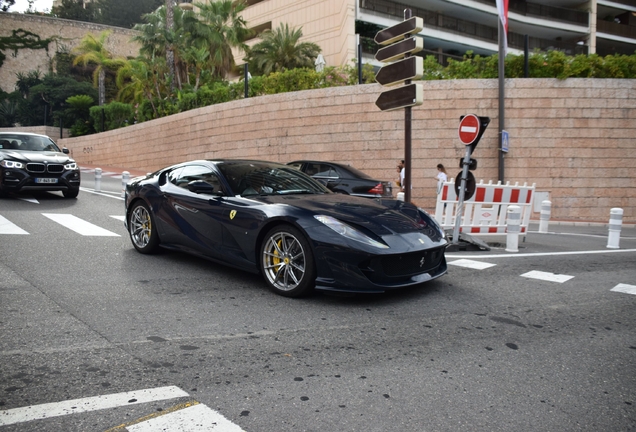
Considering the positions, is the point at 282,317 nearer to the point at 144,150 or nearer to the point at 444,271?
the point at 444,271

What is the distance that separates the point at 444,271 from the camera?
5805 mm

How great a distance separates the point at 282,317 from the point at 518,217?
5.73 m

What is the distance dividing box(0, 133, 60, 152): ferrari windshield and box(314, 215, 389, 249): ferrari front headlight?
1078 cm

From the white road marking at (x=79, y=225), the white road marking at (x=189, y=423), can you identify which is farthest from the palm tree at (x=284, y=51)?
the white road marking at (x=189, y=423)

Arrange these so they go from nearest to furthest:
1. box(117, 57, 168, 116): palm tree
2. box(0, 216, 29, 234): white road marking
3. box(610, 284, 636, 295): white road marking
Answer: box(610, 284, 636, 295): white road marking < box(0, 216, 29, 234): white road marking < box(117, 57, 168, 116): palm tree

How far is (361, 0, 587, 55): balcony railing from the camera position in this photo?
3516cm

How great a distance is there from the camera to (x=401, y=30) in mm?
9031

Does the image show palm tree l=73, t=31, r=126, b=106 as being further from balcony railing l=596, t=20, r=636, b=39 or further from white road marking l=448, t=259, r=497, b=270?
white road marking l=448, t=259, r=497, b=270

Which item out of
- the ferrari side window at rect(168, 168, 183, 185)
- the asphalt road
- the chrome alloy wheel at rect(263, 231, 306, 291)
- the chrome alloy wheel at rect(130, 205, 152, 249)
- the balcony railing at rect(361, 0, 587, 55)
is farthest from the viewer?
the balcony railing at rect(361, 0, 587, 55)

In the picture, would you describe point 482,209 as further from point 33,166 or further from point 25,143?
point 25,143

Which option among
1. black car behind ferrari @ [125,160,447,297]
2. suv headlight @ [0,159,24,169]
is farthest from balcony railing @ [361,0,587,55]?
black car behind ferrari @ [125,160,447,297]

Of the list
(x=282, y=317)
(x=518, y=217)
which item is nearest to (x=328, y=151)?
(x=518, y=217)

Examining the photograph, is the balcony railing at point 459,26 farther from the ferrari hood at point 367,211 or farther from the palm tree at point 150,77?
the ferrari hood at point 367,211

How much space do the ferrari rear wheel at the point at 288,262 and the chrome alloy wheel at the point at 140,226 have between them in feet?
7.66
